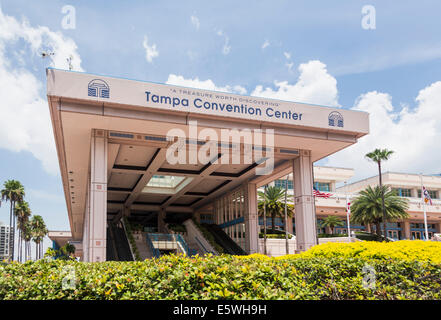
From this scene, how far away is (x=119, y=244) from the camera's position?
36906 mm

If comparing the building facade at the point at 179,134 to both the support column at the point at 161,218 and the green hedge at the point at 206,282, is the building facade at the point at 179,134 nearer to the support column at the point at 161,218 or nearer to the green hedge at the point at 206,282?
the green hedge at the point at 206,282

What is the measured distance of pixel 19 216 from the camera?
77.5 metres

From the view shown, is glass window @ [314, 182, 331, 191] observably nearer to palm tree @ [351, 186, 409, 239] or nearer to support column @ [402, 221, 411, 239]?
support column @ [402, 221, 411, 239]

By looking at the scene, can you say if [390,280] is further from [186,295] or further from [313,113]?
[313,113]

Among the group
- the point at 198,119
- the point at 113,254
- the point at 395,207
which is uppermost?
the point at 198,119

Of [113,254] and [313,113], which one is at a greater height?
[313,113]

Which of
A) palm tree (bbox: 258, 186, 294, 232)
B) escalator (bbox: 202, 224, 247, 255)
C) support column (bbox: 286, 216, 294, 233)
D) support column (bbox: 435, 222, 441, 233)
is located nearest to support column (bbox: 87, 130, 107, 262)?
escalator (bbox: 202, 224, 247, 255)

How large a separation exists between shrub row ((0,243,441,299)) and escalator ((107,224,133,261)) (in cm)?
2596

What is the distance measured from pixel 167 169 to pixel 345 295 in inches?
1137

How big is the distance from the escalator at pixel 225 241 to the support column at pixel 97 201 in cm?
1731

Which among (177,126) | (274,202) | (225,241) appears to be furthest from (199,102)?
(274,202)

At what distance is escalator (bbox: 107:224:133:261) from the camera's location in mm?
33528

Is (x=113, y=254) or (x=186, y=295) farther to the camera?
(x=113, y=254)
